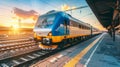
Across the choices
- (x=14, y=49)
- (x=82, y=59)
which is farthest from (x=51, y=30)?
(x=14, y=49)

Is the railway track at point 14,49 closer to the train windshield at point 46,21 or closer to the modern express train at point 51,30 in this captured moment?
the modern express train at point 51,30

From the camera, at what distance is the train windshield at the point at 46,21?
946 centimetres

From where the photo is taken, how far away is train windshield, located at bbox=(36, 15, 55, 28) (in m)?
9.46

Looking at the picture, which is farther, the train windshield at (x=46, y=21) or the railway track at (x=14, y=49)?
the train windshield at (x=46, y=21)

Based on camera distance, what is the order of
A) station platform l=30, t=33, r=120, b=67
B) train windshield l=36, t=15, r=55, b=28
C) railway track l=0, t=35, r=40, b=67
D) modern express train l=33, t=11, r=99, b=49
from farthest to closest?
train windshield l=36, t=15, r=55, b=28 → modern express train l=33, t=11, r=99, b=49 → railway track l=0, t=35, r=40, b=67 → station platform l=30, t=33, r=120, b=67

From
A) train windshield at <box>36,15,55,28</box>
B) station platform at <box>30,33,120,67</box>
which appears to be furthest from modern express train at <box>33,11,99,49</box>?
station platform at <box>30,33,120,67</box>

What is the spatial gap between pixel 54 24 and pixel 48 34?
2.82 ft

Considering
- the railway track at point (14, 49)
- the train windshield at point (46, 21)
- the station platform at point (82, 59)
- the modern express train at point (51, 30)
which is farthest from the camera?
the train windshield at point (46, 21)

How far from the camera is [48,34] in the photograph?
8.95 m

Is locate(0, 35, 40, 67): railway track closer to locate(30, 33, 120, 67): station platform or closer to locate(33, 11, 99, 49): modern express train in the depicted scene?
locate(33, 11, 99, 49): modern express train

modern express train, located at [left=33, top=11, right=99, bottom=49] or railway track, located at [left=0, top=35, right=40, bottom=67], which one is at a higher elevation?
modern express train, located at [left=33, top=11, right=99, bottom=49]

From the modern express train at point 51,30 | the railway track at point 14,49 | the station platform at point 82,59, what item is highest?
the modern express train at point 51,30

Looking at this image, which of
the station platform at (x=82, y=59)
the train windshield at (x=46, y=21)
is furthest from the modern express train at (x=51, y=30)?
the station platform at (x=82, y=59)

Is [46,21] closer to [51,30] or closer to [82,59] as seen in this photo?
[51,30]
